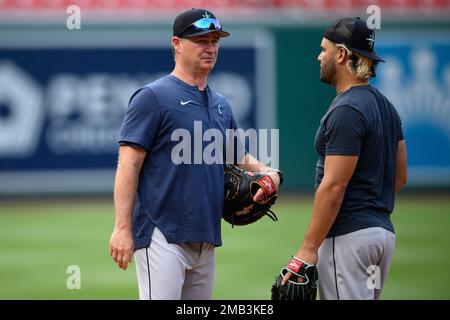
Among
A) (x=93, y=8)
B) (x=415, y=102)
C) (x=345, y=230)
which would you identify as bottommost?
(x=345, y=230)

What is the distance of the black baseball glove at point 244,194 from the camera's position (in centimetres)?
460

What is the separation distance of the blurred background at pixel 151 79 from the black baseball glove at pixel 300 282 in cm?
786

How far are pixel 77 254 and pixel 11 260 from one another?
77 centimetres

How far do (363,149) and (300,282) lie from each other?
2.40ft

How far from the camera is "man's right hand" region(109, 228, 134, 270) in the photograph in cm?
420

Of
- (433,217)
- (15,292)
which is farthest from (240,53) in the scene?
(15,292)

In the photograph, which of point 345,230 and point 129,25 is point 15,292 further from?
point 129,25

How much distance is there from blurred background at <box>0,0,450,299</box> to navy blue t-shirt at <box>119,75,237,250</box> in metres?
7.68

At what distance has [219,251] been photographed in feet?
33.9

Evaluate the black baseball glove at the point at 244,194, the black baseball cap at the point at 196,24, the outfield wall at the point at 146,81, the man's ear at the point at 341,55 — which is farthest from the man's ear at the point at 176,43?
the outfield wall at the point at 146,81

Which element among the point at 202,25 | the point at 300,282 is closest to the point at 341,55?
the point at 202,25
